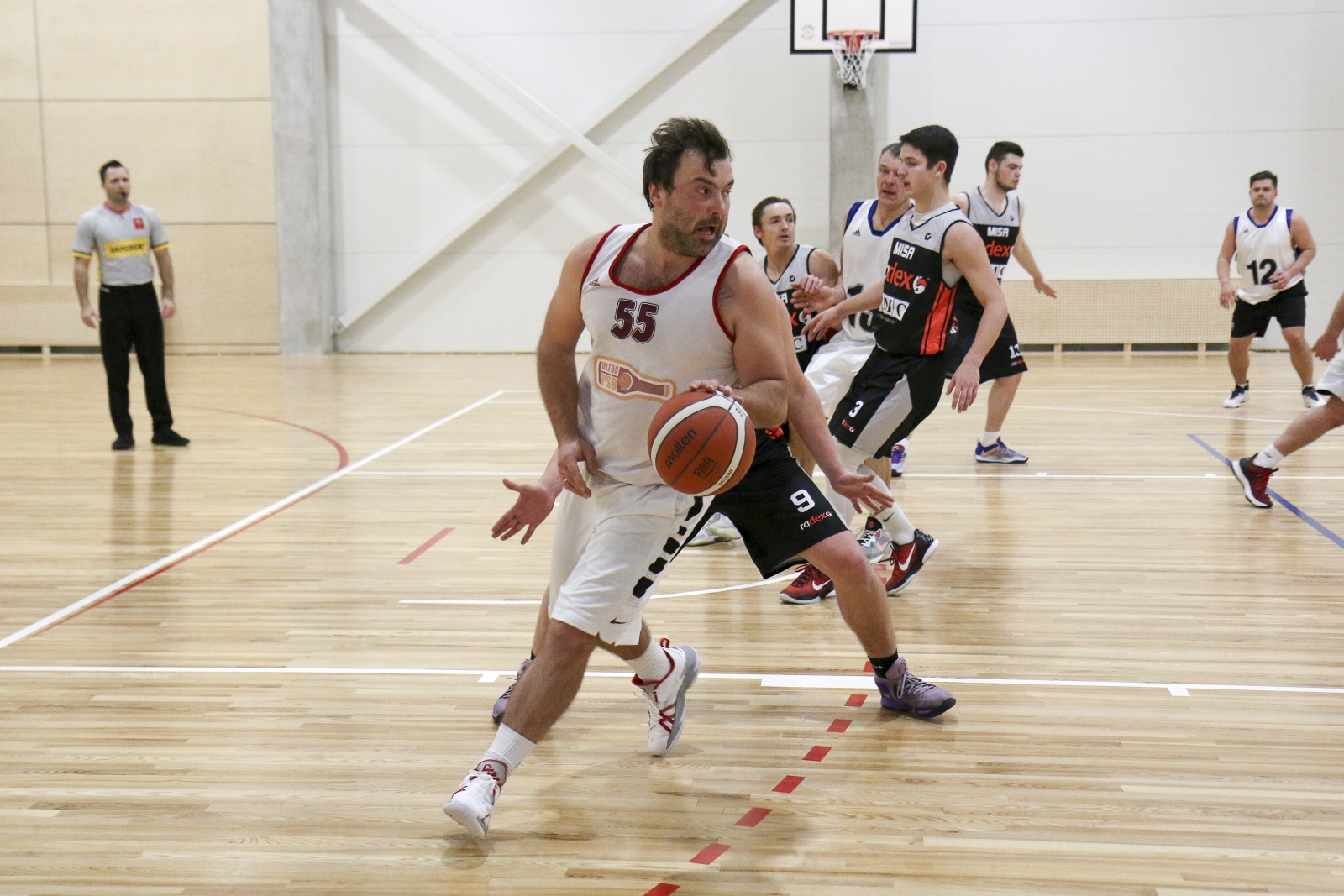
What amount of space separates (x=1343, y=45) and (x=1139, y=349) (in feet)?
12.8

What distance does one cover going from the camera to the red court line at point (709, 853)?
9.47 ft

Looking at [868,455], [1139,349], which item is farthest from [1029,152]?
[868,455]

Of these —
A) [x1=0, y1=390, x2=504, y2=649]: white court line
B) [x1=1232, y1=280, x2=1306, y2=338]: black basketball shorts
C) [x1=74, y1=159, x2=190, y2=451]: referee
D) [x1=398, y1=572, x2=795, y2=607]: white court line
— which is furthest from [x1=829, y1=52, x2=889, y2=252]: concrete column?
[x1=398, y1=572, x2=795, y2=607]: white court line

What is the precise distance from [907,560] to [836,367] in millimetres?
1325

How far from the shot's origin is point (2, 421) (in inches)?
396

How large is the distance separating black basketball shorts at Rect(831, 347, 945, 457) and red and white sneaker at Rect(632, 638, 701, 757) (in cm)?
169

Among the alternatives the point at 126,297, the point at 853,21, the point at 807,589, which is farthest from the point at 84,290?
the point at 853,21

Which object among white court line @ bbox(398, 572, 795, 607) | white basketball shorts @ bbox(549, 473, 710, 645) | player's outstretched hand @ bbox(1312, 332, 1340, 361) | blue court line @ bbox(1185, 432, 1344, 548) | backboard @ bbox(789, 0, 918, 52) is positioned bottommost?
white court line @ bbox(398, 572, 795, 607)

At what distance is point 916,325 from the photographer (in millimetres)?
4984

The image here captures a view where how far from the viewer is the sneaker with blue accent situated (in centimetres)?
796

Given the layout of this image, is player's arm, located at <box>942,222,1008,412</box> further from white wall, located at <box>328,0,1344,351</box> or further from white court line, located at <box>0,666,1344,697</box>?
white wall, located at <box>328,0,1344,351</box>

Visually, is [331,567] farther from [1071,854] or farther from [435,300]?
[435,300]

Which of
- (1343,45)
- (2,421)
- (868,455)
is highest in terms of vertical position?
(1343,45)

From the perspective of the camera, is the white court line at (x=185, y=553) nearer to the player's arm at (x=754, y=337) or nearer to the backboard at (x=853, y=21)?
the player's arm at (x=754, y=337)
